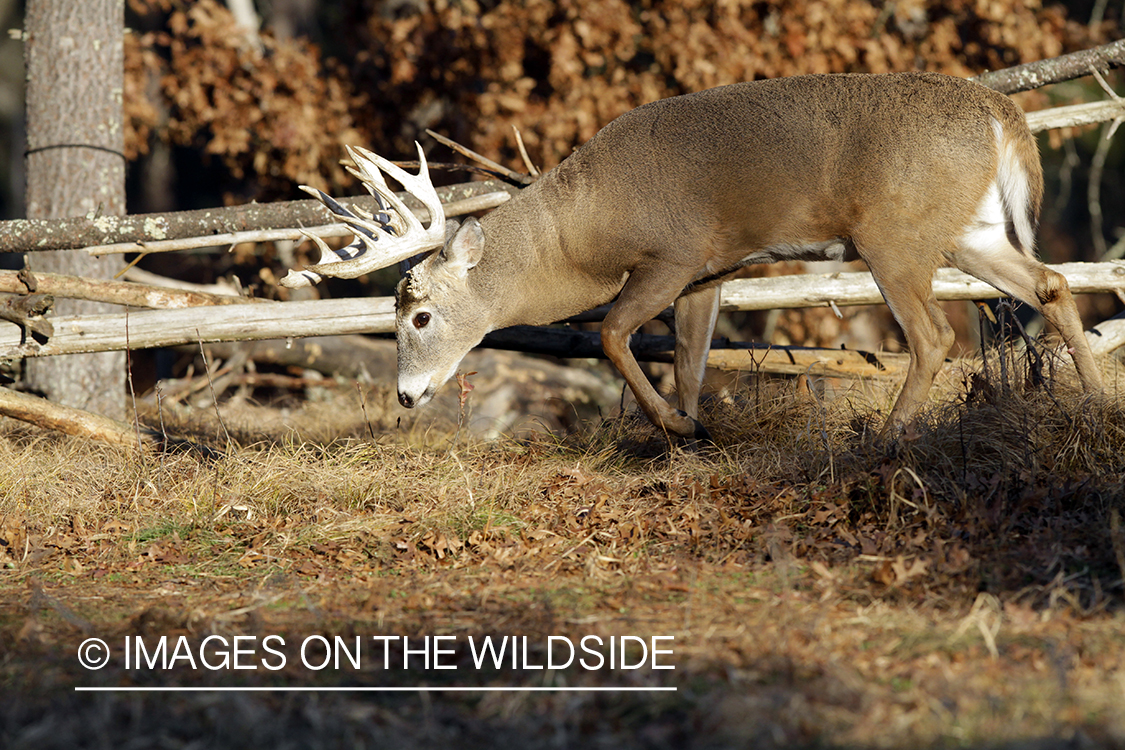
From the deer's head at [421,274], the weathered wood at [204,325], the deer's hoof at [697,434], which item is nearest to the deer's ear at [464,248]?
the deer's head at [421,274]

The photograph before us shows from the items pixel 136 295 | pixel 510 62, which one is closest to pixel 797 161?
pixel 136 295

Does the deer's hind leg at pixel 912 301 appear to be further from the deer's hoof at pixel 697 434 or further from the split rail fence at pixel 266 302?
the split rail fence at pixel 266 302

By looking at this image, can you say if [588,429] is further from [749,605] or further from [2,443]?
[2,443]

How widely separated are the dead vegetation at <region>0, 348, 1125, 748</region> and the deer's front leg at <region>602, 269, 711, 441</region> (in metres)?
Result: 0.23

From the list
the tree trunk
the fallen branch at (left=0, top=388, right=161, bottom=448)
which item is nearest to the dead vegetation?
the fallen branch at (left=0, top=388, right=161, bottom=448)

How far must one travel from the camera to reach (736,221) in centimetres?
593

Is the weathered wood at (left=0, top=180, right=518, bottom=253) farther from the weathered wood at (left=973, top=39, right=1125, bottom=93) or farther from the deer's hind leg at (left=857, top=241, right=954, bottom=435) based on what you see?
the weathered wood at (left=973, top=39, right=1125, bottom=93)

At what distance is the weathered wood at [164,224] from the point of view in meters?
7.20

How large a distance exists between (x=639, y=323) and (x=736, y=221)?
79cm

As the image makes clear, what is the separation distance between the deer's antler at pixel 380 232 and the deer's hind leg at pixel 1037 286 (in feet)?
10.2

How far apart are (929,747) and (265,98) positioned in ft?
30.1

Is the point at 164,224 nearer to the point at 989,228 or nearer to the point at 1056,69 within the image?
the point at 989,228

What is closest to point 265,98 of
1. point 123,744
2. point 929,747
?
point 123,744

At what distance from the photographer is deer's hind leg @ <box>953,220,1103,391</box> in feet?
19.6
